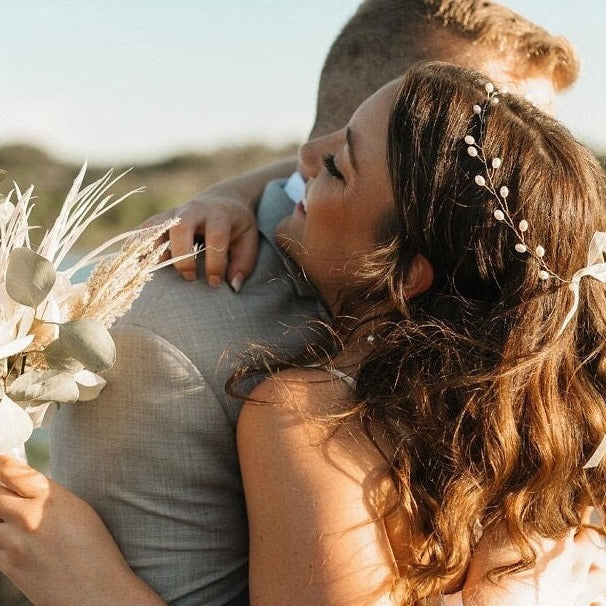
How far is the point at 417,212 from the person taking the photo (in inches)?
86.0

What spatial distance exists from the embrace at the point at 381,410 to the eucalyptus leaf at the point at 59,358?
9.9 inches

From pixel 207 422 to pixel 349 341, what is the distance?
15.4 inches

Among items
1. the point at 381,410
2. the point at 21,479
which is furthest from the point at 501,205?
the point at 21,479

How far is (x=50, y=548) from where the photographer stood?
202 cm

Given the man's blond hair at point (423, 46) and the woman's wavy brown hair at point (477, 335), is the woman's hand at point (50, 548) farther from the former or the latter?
the man's blond hair at point (423, 46)

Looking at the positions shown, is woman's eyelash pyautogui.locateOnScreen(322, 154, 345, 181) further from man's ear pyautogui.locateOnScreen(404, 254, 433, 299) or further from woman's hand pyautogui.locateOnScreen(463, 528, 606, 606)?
woman's hand pyautogui.locateOnScreen(463, 528, 606, 606)

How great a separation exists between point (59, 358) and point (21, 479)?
30 centimetres

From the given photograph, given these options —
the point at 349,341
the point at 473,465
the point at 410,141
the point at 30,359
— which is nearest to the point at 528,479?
the point at 473,465

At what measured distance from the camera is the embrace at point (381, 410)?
1994 millimetres

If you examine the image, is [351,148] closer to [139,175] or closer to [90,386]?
[90,386]

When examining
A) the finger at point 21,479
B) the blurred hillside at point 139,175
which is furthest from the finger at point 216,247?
the blurred hillside at point 139,175

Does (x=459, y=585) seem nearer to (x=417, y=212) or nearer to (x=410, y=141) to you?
(x=417, y=212)

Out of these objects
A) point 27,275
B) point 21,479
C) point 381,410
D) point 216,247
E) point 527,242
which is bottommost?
point 21,479

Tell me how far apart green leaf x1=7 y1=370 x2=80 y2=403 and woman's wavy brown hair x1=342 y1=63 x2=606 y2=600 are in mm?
605
